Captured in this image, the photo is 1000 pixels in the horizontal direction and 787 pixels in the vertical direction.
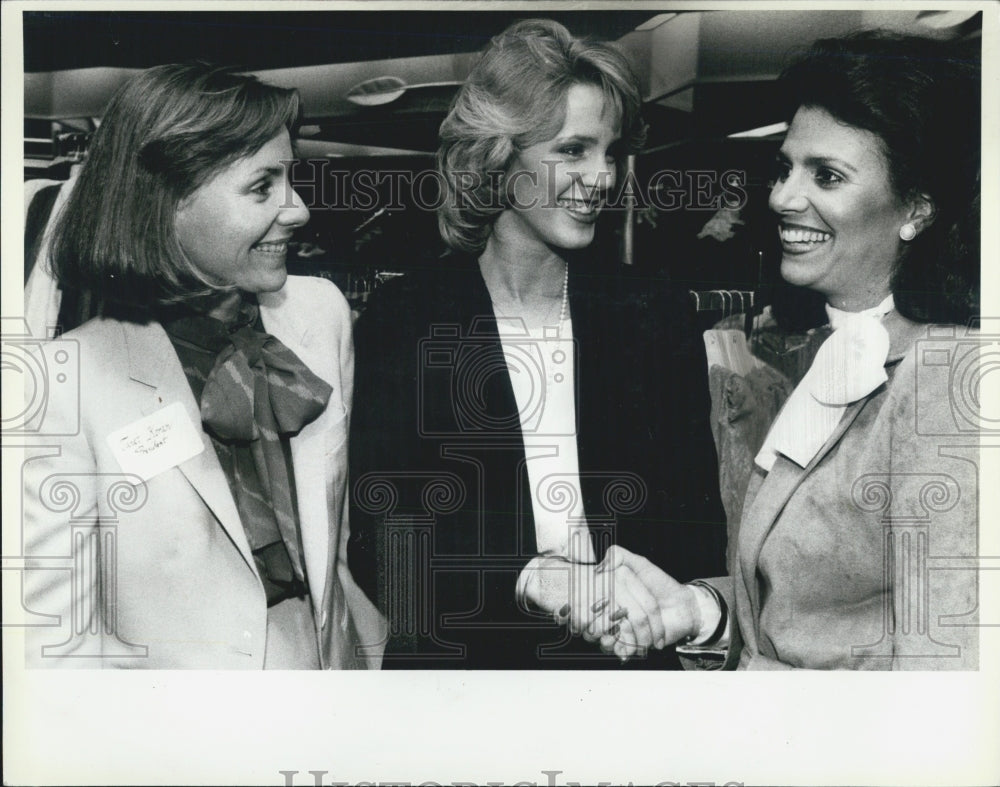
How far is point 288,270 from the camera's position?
3.71 m

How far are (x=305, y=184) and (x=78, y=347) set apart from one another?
0.88m

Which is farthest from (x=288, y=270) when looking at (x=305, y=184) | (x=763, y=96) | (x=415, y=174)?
(x=763, y=96)

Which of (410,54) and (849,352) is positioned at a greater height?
(410,54)

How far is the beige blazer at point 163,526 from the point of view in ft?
12.0

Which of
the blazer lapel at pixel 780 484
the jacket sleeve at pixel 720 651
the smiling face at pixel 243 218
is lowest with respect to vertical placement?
the jacket sleeve at pixel 720 651

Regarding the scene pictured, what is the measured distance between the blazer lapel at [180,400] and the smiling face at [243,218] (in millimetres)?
276

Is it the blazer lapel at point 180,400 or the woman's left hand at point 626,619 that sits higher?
the blazer lapel at point 180,400

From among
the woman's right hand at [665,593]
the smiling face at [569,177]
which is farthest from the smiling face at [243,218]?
the woman's right hand at [665,593]

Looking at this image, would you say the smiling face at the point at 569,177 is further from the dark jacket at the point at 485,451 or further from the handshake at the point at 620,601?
the handshake at the point at 620,601

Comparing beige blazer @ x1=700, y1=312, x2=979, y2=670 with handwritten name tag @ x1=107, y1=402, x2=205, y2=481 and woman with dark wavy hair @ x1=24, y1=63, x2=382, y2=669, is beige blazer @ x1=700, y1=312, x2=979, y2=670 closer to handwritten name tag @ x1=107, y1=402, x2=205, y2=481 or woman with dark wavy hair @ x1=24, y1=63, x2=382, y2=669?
woman with dark wavy hair @ x1=24, y1=63, x2=382, y2=669

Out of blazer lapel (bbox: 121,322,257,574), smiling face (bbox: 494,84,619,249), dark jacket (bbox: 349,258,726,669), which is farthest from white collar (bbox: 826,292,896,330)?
blazer lapel (bbox: 121,322,257,574)

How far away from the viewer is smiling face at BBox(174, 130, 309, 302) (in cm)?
365

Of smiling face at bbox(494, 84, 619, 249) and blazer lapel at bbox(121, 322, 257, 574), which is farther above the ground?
smiling face at bbox(494, 84, 619, 249)

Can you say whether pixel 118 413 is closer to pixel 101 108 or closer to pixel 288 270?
pixel 288 270
